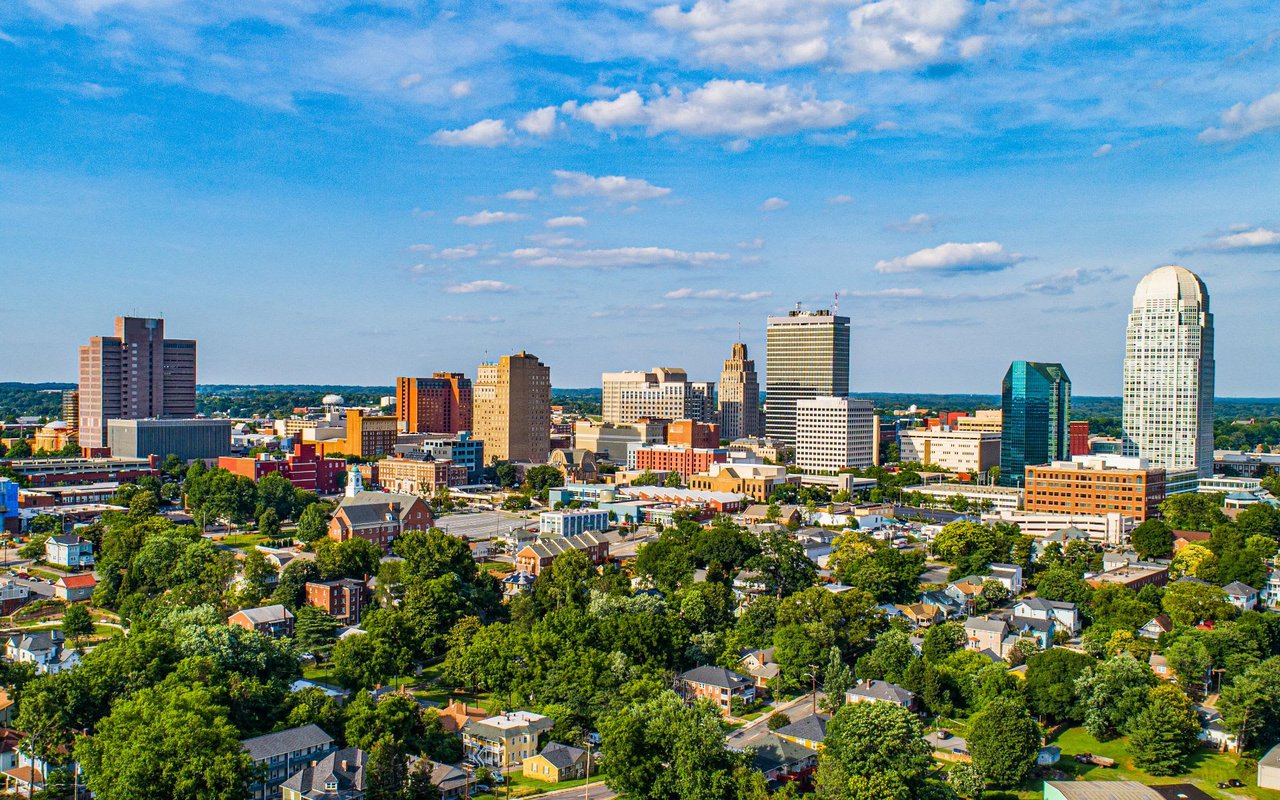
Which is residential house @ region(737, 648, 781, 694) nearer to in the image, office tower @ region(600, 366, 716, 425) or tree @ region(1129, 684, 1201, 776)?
A: tree @ region(1129, 684, 1201, 776)

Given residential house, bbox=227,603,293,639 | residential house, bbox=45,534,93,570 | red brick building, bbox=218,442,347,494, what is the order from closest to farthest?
residential house, bbox=227,603,293,639 → residential house, bbox=45,534,93,570 → red brick building, bbox=218,442,347,494

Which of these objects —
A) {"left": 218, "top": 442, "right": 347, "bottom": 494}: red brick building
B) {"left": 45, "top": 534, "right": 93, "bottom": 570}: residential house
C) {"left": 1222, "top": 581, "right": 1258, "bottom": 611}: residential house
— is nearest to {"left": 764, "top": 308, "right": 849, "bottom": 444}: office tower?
{"left": 218, "top": 442, "right": 347, "bottom": 494}: red brick building

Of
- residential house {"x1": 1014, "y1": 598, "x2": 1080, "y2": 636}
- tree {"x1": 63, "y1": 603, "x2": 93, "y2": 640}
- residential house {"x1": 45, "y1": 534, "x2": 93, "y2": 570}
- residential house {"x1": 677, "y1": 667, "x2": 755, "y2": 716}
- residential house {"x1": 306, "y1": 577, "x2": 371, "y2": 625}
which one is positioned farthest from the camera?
residential house {"x1": 45, "y1": 534, "x2": 93, "y2": 570}

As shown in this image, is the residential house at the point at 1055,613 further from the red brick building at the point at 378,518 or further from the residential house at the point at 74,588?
the residential house at the point at 74,588

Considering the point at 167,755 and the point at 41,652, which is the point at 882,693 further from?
the point at 41,652

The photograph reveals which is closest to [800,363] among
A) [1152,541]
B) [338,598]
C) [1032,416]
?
[1032,416]

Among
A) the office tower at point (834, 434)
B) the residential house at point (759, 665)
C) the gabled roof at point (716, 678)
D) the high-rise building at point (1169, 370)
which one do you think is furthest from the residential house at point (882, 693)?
the office tower at point (834, 434)
